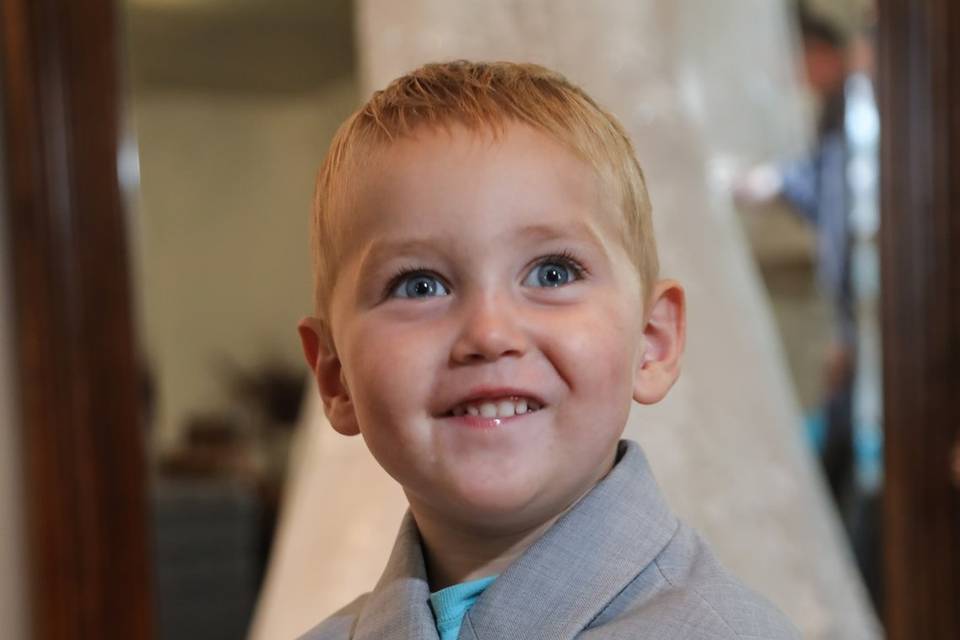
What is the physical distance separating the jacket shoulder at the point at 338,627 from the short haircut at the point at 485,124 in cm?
12

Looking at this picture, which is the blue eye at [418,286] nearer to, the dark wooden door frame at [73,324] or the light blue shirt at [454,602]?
the light blue shirt at [454,602]

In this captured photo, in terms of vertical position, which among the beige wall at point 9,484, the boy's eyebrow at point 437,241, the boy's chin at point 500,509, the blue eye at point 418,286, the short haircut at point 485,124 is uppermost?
the short haircut at point 485,124

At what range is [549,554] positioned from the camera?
415 mm

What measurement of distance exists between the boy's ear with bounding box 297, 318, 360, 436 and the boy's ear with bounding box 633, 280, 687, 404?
0.11 m

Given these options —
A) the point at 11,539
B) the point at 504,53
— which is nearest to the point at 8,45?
the point at 11,539

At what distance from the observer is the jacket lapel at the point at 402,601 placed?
0.43m

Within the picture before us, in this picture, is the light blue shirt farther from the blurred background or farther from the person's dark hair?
the person's dark hair

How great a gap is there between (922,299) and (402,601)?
81 cm

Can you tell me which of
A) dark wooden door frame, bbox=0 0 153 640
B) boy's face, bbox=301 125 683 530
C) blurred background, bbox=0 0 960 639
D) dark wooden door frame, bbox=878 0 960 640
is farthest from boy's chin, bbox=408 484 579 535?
dark wooden door frame, bbox=0 0 153 640

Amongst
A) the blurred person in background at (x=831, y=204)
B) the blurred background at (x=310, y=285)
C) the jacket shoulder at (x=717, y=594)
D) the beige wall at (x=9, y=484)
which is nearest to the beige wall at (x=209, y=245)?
the blurred background at (x=310, y=285)

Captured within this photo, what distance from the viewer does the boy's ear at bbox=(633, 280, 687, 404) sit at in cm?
45

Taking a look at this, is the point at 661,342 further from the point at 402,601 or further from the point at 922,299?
the point at 922,299

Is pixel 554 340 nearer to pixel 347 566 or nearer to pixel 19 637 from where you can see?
pixel 347 566

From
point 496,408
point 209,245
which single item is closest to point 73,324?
point 209,245
